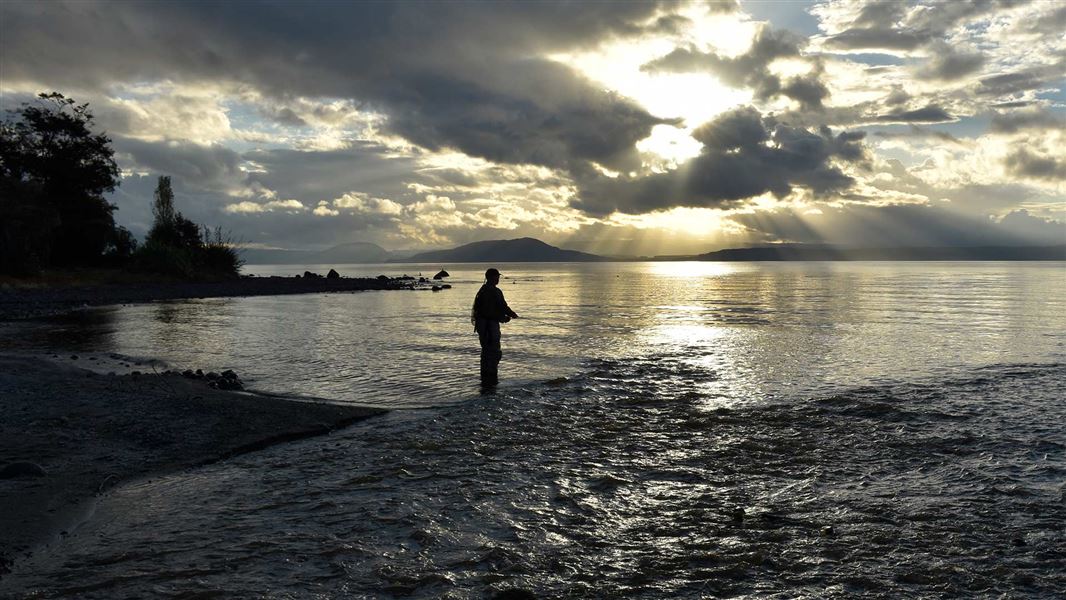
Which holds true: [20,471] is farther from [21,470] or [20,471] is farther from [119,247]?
[119,247]

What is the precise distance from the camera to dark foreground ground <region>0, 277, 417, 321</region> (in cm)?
4062

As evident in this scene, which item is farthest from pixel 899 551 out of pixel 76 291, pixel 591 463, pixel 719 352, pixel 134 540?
pixel 76 291

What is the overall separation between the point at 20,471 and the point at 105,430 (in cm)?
266

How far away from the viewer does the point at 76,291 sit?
172 feet

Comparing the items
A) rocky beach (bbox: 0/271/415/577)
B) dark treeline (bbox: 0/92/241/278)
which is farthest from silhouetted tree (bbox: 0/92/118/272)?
rocky beach (bbox: 0/271/415/577)

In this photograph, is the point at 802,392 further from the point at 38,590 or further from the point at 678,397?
the point at 38,590

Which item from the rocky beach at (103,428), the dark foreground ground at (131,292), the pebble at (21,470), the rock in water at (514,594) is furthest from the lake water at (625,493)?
the dark foreground ground at (131,292)

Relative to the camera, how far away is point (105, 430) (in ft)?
36.2

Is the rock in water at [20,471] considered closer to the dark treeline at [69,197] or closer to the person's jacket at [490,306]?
the person's jacket at [490,306]

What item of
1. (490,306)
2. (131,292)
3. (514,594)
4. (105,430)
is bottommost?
(514,594)

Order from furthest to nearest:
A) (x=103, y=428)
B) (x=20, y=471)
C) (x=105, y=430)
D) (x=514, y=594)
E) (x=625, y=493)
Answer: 1. (x=103, y=428)
2. (x=105, y=430)
3. (x=625, y=493)
4. (x=20, y=471)
5. (x=514, y=594)

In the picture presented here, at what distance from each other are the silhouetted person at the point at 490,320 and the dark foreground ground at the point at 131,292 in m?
31.9

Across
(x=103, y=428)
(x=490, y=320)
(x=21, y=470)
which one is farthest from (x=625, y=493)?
(x=103, y=428)

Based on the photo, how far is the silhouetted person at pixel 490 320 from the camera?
1669cm
